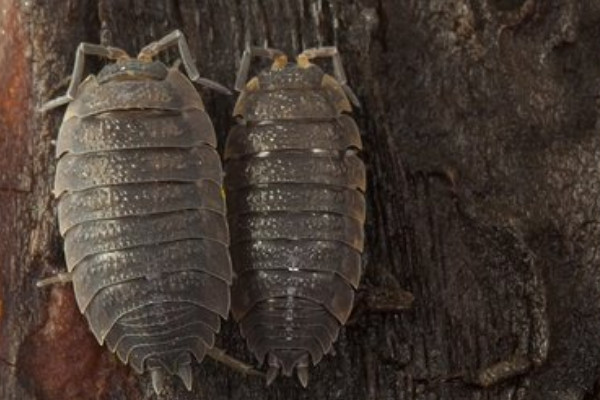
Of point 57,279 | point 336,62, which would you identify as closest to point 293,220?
point 336,62

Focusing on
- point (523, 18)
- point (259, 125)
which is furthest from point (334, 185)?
point (523, 18)

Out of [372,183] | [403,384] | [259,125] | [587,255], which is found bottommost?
[403,384]

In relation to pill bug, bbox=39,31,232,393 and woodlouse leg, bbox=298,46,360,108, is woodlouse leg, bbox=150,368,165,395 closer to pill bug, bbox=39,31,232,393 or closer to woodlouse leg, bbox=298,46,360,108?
pill bug, bbox=39,31,232,393

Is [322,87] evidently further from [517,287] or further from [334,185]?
[517,287]

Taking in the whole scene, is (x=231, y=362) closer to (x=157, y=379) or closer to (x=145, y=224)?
(x=157, y=379)

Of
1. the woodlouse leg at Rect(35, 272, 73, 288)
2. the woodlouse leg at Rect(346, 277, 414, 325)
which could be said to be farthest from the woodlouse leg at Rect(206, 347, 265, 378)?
the woodlouse leg at Rect(35, 272, 73, 288)

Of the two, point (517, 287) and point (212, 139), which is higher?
point (212, 139)
